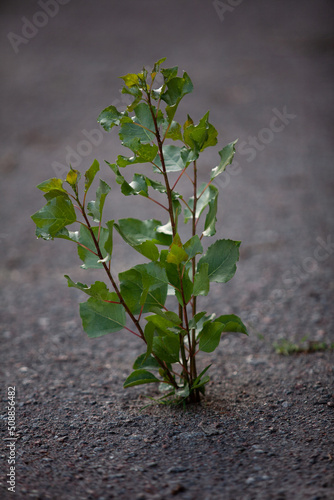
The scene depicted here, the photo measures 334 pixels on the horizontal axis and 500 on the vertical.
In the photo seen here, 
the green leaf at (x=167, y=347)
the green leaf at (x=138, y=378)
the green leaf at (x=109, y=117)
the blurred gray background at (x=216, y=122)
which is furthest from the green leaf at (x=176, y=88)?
the blurred gray background at (x=216, y=122)

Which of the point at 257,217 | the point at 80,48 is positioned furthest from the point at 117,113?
the point at 80,48

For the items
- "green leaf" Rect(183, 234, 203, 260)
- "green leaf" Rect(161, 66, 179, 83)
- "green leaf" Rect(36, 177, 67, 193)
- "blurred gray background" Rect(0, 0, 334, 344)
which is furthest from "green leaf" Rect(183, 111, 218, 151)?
"blurred gray background" Rect(0, 0, 334, 344)

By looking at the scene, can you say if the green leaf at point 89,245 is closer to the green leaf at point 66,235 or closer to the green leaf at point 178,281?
the green leaf at point 66,235

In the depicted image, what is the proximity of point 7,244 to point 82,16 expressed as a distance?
5062 millimetres

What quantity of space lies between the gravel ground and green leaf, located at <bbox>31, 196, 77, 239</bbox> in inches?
21.1

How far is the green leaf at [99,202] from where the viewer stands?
113cm

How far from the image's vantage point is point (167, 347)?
1253 mm

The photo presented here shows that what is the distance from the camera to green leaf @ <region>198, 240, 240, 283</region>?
121 cm

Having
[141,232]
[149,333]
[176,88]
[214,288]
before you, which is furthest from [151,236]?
[214,288]

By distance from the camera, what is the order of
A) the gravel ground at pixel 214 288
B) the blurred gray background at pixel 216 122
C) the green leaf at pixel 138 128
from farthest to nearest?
the blurred gray background at pixel 216 122
the green leaf at pixel 138 128
the gravel ground at pixel 214 288

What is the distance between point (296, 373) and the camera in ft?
5.30

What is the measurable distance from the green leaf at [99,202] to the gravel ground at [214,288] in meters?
0.57

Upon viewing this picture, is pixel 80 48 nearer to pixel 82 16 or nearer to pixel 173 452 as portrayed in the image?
pixel 82 16

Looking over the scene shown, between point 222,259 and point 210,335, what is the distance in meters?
0.20
